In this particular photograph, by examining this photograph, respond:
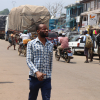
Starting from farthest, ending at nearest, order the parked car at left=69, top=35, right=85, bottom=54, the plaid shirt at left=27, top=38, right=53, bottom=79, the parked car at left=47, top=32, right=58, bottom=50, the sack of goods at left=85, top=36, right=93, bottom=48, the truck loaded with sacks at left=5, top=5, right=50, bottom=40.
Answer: the truck loaded with sacks at left=5, top=5, right=50, bottom=40, the parked car at left=47, top=32, right=58, bottom=50, the parked car at left=69, top=35, right=85, bottom=54, the sack of goods at left=85, top=36, right=93, bottom=48, the plaid shirt at left=27, top=38, right=53, bottom=79

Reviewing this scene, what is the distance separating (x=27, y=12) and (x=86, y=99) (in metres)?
24.1

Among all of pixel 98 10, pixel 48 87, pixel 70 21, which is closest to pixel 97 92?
pixel 48 87

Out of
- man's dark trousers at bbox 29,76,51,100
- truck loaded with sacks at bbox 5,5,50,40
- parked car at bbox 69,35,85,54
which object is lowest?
man's dark trousers at bbox 29,76,51,100

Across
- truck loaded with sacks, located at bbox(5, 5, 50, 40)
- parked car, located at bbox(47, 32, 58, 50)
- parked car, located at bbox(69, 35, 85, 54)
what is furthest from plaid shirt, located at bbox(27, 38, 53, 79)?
truck loaded with sacks, located at bbox(5, 5, 50, 40)

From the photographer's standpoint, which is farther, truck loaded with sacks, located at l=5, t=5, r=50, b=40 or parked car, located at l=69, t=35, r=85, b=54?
truck loaded with sacks, located at l=5, t=5, r=50, b=40

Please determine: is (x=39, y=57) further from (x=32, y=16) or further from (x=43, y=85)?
(x=32, y=16)

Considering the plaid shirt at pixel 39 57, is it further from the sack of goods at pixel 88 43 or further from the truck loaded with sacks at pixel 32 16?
the truck loaded with sacks at pixel 32 16

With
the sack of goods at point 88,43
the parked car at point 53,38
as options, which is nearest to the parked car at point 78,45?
the parked car at point 53,38

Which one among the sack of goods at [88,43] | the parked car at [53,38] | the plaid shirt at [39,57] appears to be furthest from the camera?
the parked car at [53,38]

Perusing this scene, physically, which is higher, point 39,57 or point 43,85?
point 39,57

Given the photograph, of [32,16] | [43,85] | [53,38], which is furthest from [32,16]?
[43,85]

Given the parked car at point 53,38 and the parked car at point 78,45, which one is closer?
the parked car at point 78,45

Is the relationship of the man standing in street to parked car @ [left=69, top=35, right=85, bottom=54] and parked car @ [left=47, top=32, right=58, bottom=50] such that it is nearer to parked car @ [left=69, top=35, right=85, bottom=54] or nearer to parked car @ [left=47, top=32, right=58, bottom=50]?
parked car @ [left=69, top=35, right=85, bottom=54]

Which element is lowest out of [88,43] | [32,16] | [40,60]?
[40,60]
